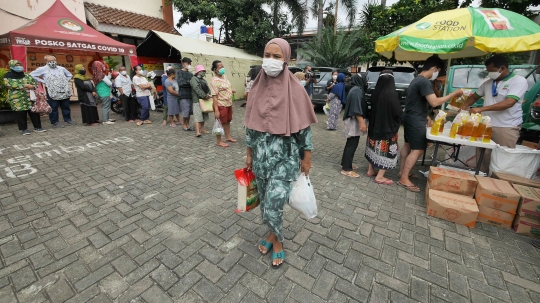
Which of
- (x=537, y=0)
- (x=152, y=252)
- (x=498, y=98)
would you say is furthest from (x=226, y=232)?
(x=537, y=0)

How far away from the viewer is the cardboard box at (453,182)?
3277 mm

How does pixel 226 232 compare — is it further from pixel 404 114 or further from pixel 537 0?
pixel 537 0

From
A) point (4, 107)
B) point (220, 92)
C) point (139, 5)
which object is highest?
point (139, 5)

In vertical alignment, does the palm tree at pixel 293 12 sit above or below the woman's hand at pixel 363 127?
above

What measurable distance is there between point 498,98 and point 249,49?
48.8ft

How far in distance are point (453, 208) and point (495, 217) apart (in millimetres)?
494

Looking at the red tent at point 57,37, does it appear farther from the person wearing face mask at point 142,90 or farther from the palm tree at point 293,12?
the palm tree at point 293,12

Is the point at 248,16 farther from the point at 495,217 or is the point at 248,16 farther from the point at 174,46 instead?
the point at 495,217

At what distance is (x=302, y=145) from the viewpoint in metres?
2.23

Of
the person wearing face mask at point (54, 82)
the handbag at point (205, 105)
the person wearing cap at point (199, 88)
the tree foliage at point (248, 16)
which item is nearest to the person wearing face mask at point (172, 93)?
the person wearing cap at point (199, 88)

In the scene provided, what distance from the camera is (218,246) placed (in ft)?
8.52

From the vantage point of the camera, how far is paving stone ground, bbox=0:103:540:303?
2.09 metres

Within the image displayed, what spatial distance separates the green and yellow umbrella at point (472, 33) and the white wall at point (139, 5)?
13507 millimetres

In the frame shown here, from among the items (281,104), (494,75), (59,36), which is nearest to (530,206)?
(494,75)
